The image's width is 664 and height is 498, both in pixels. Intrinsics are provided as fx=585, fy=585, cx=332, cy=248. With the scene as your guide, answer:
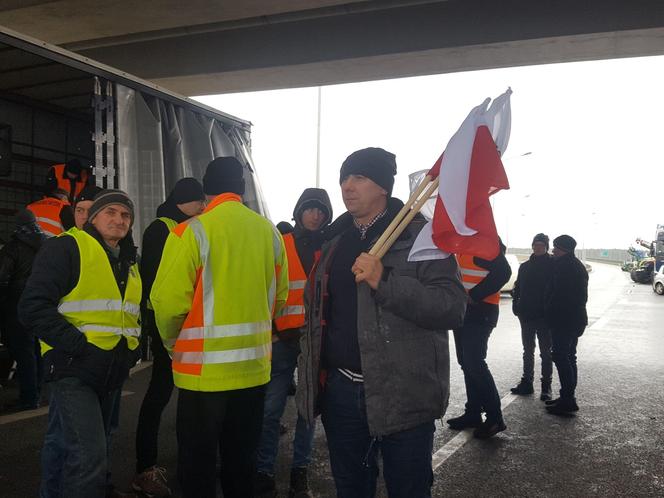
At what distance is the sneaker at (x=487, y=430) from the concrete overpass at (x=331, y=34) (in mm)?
5135

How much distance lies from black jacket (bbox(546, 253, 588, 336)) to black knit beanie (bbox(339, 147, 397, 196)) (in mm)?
4356

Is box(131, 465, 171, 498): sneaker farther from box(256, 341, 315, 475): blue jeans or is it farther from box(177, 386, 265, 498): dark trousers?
box(177, 386, 265, 498): dark trousers

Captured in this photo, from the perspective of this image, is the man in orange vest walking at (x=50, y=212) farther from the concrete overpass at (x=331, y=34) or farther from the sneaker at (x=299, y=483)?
the sneaker at (x=299, y=483)

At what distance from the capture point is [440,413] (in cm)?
Answer: 235

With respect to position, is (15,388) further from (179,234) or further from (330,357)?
(330,357)

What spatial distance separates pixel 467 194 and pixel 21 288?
4.94 meters

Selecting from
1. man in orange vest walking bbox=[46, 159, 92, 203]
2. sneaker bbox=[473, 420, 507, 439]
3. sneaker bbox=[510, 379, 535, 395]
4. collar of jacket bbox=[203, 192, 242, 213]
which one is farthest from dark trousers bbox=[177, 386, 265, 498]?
man in orange vest walking bbox=[46, 159, 92, 203]

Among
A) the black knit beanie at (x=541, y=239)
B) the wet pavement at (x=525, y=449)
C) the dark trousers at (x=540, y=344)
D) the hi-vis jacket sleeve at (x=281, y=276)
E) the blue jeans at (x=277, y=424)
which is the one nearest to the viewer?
the hi-vis jacket sleeve at (x=281, y=276)

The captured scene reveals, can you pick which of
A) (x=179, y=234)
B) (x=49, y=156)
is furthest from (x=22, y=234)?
(x=49, y=156)

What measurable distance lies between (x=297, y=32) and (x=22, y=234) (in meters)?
5.20

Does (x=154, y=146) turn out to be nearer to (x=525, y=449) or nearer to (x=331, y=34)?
(x=331, y=34)

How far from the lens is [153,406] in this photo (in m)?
3.72

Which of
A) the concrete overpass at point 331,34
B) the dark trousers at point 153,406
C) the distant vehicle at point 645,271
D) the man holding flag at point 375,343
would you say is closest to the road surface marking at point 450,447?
the dark trousers at point 153,406

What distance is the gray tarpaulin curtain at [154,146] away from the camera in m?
6.76
